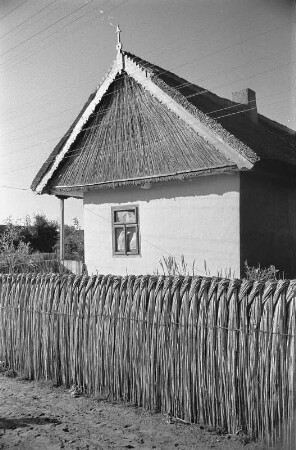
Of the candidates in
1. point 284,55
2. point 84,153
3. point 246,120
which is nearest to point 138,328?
point 284,55

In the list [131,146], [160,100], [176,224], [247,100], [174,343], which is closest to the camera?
[174,343]

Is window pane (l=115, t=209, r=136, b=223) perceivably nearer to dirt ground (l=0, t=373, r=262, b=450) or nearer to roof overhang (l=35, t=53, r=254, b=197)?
roof overhang (l=35, t=53, r=254, b=197)

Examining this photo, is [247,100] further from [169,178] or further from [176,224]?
[176,224]

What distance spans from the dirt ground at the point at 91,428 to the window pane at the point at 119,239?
6.56 meters

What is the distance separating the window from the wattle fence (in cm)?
546

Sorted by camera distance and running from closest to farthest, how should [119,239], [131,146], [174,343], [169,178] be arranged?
[174,343] < [169,178] < [131,146] < [119,239]

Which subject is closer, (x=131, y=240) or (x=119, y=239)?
(x=131, y=240)

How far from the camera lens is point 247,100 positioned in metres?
13.6

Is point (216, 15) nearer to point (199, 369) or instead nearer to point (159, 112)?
point (199, 369)

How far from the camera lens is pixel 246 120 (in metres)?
12.1

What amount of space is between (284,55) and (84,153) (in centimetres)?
781

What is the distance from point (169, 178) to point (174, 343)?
5866 millimetres

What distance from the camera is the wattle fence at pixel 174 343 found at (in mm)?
3432

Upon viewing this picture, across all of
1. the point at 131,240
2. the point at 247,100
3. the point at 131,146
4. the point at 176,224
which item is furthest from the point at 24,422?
the point at 247,100
